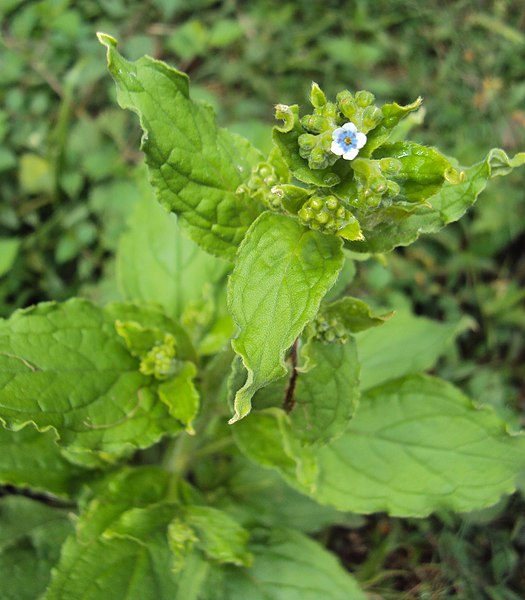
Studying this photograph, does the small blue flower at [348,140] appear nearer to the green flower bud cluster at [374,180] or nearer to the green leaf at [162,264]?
the green flower bud cluster at [374,180]

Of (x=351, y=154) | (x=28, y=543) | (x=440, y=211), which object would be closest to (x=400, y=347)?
(x=440, y=211)

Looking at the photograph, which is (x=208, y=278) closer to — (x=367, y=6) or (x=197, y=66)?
(x=197, y=66)

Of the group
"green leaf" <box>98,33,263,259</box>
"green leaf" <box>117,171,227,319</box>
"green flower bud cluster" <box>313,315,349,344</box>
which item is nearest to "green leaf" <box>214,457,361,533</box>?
"green leaf" <box>117,171,227,319</box>

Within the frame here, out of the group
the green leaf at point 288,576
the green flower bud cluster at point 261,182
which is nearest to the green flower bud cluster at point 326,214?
the green flower bud cluster at point 261,182

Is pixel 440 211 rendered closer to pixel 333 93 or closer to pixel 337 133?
pixel 337 133

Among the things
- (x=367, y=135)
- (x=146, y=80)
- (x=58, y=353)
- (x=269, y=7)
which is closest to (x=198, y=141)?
(x=146, y=80)

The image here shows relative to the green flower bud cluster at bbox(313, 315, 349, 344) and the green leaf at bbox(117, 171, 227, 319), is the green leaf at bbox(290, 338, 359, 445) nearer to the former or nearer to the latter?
the green flower bud cluster at bbox(313, 315, 349, 344)
